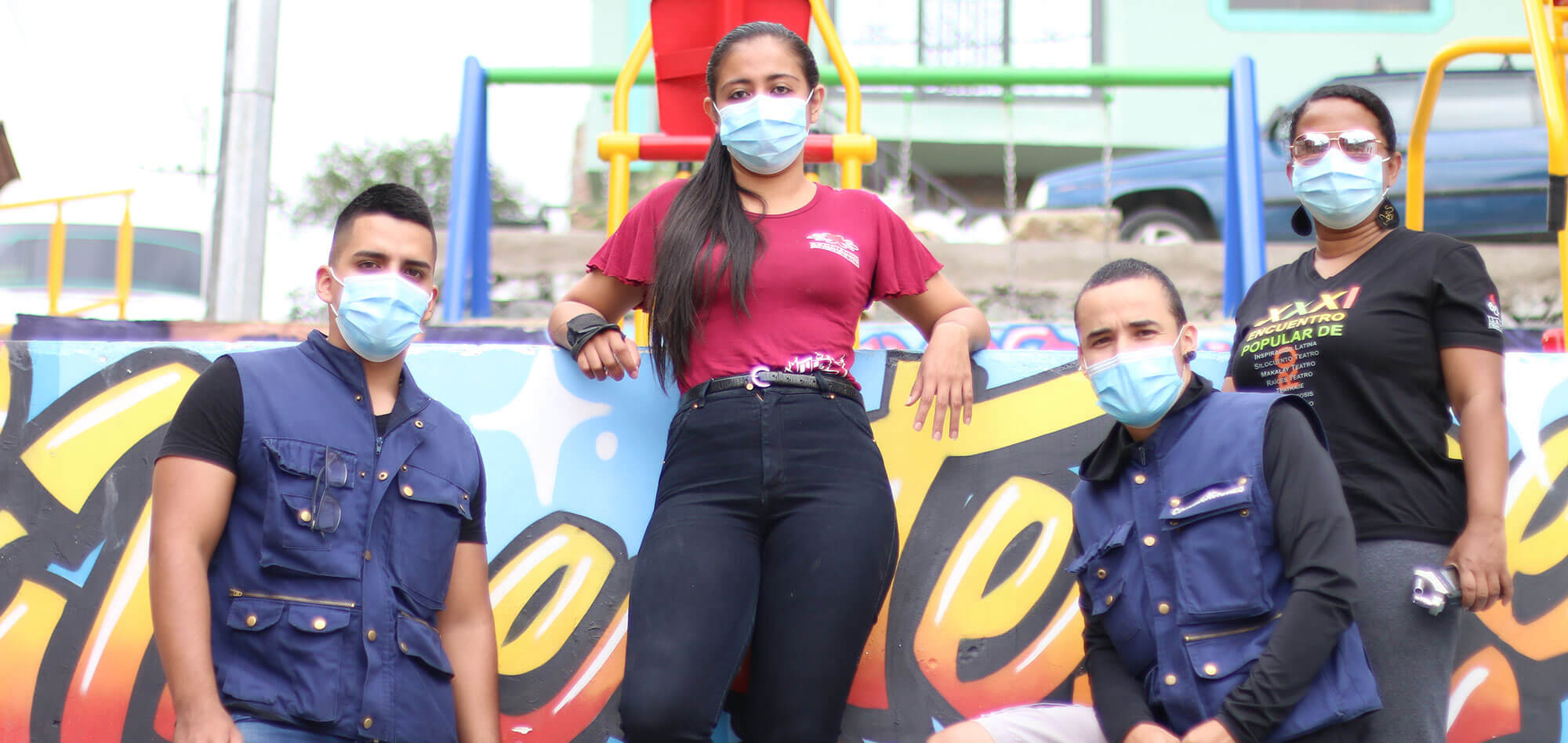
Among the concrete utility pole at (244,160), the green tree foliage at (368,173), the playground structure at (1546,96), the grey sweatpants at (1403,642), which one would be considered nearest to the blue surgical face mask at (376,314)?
the grey sweatpants at (1403,642)

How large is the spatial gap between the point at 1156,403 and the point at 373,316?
5.54 feet

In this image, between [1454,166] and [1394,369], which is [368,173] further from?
[1394,369]

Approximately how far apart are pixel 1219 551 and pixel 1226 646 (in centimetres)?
19

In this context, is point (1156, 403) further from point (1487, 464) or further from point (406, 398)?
point (406, 398)

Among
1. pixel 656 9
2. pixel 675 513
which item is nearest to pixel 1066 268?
pixel 656 9

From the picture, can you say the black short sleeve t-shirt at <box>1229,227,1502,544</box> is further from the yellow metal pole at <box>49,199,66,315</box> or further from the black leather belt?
the yellow metal pole at <box>49,199,66,315</box>

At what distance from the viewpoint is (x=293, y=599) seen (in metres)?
2.48

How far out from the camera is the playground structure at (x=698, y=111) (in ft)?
14.9

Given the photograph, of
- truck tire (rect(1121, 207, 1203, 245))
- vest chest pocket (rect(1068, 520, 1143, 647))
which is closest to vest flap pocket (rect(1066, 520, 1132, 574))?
vest chest pocket (rect(1068, 520, 1143, 647))

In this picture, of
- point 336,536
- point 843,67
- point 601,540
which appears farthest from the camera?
point 843,67

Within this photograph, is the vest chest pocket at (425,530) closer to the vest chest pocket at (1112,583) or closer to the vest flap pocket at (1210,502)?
the vest chest pocket at (1112,583)

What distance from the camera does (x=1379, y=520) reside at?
2.59 m

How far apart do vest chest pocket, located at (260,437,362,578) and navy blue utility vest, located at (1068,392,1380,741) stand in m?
1.55

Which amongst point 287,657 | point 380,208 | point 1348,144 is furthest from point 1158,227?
point 287,657
